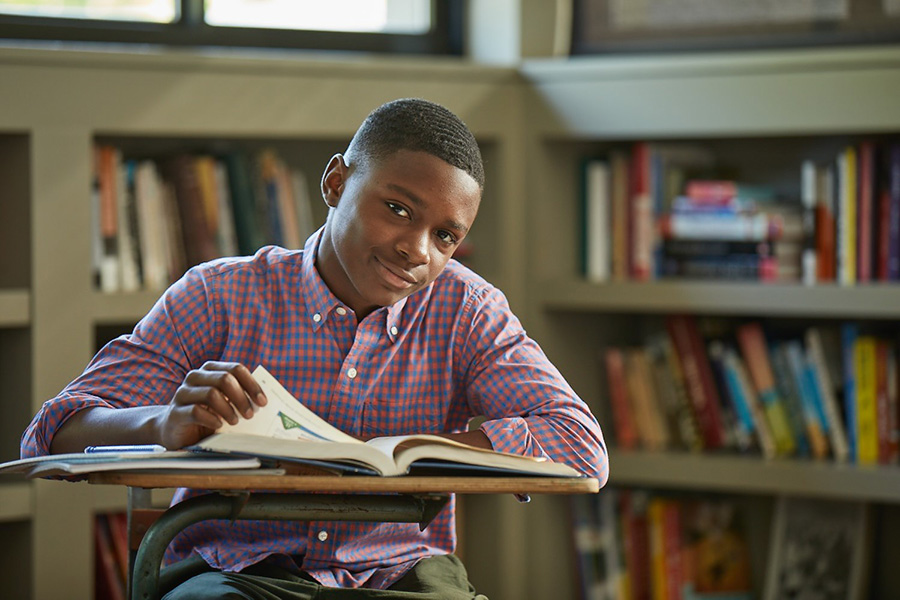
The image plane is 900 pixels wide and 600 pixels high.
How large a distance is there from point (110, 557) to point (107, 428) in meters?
1.29

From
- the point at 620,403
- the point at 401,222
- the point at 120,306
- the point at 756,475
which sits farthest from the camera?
the point at 620,403

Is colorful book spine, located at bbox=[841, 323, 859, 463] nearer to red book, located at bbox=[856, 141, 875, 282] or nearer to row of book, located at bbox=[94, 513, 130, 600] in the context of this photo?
red book, located at bbox=[856, 141, 875, 282]

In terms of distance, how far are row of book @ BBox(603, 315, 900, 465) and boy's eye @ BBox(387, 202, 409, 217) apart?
4.97 feet

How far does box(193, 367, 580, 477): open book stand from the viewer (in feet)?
3.98

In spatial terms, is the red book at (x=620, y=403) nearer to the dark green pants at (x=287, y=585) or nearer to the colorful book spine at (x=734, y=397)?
the colorful book spine at (x=734, y=397)

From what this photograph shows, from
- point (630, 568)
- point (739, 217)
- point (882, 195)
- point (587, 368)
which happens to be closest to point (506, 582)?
point (630, 568)

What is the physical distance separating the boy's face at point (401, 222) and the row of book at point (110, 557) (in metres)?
1.30

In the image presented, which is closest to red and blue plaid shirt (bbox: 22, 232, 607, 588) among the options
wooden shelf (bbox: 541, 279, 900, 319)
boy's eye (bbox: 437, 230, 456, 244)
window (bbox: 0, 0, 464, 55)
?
boy's eye (bbox: 437, 230, 456, 244)

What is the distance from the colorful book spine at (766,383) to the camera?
2.79 m

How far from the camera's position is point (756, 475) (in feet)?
8.93

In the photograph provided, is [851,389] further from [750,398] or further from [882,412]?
[750,398]

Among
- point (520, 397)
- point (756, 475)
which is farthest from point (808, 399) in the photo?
point (520, 397)

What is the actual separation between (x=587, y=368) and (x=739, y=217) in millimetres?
548

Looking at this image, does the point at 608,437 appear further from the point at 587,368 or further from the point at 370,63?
the point at 370,63
